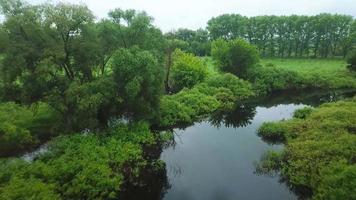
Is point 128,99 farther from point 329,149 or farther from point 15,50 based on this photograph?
point 329,149

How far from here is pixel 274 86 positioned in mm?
54281

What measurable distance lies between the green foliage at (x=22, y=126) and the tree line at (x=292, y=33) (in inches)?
1958

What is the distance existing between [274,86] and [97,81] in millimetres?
33546

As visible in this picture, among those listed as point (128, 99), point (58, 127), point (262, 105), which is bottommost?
point (262, 105)

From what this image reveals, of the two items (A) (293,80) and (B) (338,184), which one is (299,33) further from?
(B) (338,184)

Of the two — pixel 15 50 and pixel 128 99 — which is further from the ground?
pixel 15 50

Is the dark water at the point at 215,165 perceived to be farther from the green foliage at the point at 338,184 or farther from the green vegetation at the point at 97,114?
the green foliage at the point at 338,184

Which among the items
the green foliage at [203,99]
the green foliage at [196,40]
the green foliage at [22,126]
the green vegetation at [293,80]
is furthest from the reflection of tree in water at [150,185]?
the green foliage at [196,40]

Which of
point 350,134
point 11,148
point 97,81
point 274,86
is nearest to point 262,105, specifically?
point 274,86

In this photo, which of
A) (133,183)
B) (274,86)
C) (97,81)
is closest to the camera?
(133,183)

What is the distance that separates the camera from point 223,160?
90.6 feet

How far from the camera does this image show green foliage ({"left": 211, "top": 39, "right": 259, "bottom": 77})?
187 feet

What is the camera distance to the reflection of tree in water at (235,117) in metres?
38.2

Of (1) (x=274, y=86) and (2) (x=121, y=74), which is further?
(1) (x=274, y=86)
